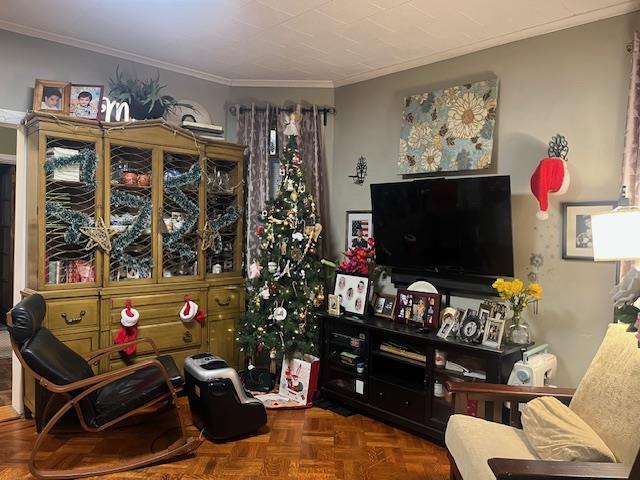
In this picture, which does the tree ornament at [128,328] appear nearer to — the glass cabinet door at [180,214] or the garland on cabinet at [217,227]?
the glass cabinet door at [180,214]

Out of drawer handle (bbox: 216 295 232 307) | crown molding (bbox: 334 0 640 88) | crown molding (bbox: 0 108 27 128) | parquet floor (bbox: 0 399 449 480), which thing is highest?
crown molding (bbox: 334 0 640 88)

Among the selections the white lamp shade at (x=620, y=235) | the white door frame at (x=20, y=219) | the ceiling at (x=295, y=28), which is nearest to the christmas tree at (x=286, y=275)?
the ceiling at (x=295, y=28)

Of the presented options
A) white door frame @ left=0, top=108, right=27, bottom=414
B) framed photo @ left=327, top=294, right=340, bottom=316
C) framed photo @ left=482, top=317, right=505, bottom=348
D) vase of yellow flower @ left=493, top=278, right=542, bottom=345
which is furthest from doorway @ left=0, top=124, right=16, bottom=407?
vase of yellow flower @ left=493, top=278, right=542, bottom=345

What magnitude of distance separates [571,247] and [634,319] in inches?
43.2

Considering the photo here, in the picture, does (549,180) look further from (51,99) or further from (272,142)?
(51,99)

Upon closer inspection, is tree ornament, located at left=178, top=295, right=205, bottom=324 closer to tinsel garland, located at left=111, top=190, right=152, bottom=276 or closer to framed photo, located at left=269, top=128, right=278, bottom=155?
tinsel garland, located at left=111, top=190, right=152, bottom=276

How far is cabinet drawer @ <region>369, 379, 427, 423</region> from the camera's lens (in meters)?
3.18

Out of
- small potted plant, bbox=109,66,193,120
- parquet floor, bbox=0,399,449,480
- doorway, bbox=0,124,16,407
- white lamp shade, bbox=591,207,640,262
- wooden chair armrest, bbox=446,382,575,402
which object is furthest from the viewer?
doorway, bbox=0,124,16,407

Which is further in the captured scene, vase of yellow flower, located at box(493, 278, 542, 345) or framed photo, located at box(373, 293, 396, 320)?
framed photo, located at box(373, 293, 396, 320)

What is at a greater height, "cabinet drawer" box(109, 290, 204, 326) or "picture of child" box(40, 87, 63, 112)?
"picture of child" box(40, 87, 63, 112)

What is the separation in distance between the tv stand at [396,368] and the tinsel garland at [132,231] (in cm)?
145

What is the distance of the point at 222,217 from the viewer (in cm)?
408

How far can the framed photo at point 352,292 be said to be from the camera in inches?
147

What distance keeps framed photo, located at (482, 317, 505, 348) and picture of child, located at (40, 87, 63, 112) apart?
10.5ft
